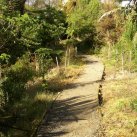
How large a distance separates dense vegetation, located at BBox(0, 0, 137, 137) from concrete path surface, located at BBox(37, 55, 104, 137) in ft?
1.85

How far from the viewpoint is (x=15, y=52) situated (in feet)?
57.3

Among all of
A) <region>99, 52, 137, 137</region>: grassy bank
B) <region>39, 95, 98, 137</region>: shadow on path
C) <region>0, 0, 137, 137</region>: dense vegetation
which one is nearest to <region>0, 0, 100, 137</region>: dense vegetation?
<region>0, 0, 137, 137</region>: dense vegetation

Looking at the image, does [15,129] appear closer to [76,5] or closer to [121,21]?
[121,21]

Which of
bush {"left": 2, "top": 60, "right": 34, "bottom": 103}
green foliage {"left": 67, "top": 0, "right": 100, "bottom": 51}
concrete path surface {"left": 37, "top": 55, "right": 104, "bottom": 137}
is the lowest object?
concrete path surface {"left": 37, "top": 55, "right": 104, "bottom": 137}

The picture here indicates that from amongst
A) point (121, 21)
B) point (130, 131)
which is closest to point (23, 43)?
point (130, 131)

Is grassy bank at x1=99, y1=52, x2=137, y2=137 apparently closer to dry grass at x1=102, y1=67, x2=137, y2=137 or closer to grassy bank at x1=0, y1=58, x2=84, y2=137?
dry grass at x1=102, y1=67, x2=137, y2=137

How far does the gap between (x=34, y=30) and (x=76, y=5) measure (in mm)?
25767

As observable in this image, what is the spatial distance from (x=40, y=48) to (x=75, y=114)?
864 cm

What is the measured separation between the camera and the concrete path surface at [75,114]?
12.5 m

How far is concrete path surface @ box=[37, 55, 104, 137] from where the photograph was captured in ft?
40.9

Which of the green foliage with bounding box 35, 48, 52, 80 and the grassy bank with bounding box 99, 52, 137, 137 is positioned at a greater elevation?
the green foliage with bounding box 35, 48, 52, 80

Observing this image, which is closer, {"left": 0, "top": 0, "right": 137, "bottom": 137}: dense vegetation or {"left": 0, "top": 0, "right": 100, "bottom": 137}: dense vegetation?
{"left": 0, "top": 0, "right": 100, "bottom": 137}: dense vegetation

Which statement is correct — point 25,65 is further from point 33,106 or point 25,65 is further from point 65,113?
point 65,113

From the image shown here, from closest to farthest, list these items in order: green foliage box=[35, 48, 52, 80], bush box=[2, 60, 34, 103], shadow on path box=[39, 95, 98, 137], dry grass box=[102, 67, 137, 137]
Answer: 1. dry grass box=[102, 67, 137, 137]
2. shadow on path box=[39, 95, 98, 137]
3. bush box=[2, 60, 34, 103]
4. green foliage box=[35, 48, 52, 80]
